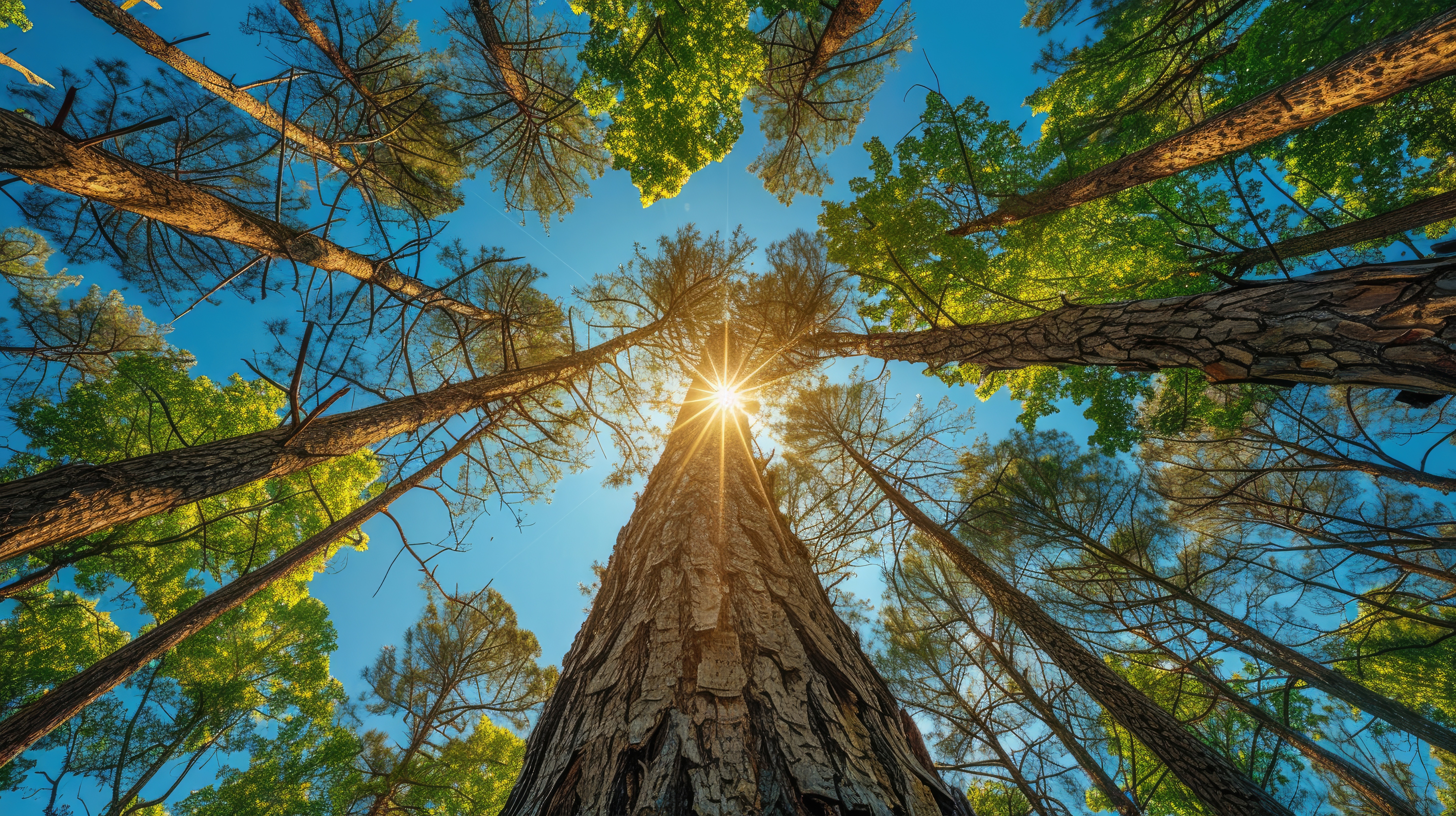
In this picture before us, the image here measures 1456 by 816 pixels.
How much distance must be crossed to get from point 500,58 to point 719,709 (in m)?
6.85

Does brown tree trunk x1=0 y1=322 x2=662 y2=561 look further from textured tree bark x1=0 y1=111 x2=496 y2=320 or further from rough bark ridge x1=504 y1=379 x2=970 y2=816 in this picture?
rough bark ridge x1=504 y1=379 x2=970 y2=816

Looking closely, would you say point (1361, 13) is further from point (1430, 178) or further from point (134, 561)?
point (134, 561)

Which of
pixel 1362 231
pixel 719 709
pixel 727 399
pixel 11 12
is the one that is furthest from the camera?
pixel 11 12

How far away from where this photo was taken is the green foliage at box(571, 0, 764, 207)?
4.09 meters

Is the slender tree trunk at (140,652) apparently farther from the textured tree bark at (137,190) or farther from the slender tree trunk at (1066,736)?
the slender tree trunk at (1066,736)

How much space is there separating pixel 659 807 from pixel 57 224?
27.0 feet

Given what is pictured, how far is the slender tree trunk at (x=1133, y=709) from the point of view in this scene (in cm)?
269

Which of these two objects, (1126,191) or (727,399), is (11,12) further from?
(1126,191)

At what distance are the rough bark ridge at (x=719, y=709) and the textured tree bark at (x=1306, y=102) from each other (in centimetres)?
399

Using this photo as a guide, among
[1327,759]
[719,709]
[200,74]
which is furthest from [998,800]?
[200,74]

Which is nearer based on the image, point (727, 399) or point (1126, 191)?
point (727, 399)

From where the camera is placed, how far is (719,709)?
0.94 m

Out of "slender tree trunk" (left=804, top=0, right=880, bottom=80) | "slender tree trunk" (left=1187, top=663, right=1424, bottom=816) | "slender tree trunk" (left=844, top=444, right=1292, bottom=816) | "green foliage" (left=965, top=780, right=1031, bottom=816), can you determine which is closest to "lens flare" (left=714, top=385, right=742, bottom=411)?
"slender tree trunk" (left=844, top=444, right=1292, bottom=816)

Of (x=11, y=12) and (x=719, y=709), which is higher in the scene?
(x=11, y=12)
